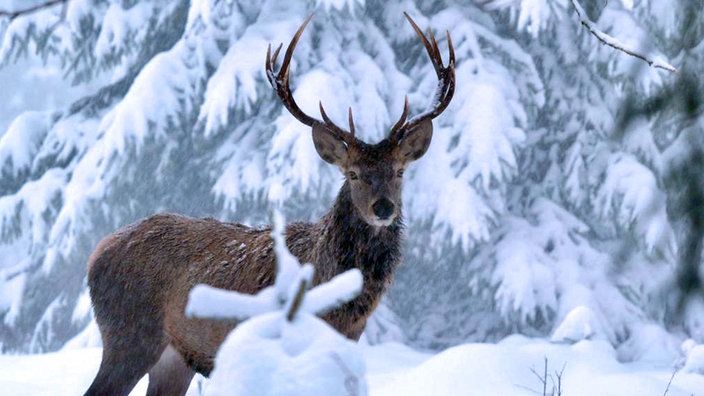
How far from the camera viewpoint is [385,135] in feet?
39.6

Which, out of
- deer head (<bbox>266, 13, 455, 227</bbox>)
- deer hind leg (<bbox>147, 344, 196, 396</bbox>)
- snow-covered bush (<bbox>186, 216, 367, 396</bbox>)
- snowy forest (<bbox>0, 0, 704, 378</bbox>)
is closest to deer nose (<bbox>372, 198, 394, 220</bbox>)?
deer head (<bbox>266, 13, 455, 227</bbox>)

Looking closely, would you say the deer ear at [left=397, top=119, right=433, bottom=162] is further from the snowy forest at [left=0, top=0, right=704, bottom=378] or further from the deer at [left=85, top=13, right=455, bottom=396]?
the snowy forest at [left=0, top=0, right=704, bottom=378]

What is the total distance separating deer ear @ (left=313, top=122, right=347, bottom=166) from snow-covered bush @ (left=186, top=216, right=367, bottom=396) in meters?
3.43

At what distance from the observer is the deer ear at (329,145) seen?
529 centimetres

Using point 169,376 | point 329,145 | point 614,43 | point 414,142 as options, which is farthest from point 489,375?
point 614,43

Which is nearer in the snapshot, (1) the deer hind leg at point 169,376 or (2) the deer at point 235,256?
(2) the deer at point 235,256

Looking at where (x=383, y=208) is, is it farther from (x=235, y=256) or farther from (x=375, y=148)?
(x=235, y=256)

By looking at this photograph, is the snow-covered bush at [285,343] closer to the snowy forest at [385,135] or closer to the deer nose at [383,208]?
the deer nose at [383,208]

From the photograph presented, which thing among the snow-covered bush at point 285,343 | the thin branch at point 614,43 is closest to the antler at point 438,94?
the thin branch at point 614,43

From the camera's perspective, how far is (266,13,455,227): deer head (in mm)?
5000

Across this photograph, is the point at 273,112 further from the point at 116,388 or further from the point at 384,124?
the point at 116,388

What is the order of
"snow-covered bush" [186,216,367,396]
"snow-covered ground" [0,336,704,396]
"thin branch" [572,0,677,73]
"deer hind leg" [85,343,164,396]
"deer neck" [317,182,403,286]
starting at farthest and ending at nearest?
"snow-covered ground" [0,336,704,396] < "deer hind leg" [85,343,164,396] < "deer neck" [317,182,403,286] < "thin branch" [572,0,677,73] < "snow-covered bush" [186,216,367,396]

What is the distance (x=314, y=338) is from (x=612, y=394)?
6.36 meters

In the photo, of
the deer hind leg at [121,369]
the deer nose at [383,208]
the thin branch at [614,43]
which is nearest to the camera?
the thin branch at [614,43]
